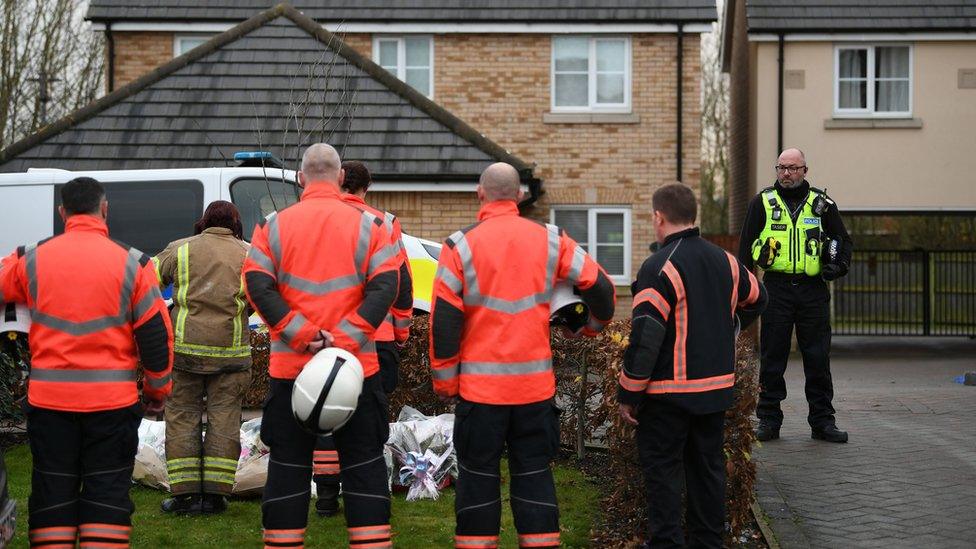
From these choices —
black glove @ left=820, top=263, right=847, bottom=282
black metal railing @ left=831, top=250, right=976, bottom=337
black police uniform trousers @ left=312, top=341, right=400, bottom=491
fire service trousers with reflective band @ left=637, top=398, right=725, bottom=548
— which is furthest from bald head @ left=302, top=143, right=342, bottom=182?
black metal railing @ left=831, top=250, right=976, bottom=337

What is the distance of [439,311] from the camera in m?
5.37

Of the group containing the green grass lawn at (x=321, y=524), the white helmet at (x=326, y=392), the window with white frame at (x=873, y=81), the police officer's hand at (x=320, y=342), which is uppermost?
the window with white frame at (x=873, y=81)

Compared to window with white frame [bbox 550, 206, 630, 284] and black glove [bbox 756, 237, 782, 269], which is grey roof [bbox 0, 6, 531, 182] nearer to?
window with white frame [bbox 550, 206, 630, 284]

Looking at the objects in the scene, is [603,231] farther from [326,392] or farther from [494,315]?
[326,392]

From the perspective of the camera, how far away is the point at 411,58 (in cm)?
2058

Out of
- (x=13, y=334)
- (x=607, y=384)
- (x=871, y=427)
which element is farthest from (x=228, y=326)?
(x=871, y=427)

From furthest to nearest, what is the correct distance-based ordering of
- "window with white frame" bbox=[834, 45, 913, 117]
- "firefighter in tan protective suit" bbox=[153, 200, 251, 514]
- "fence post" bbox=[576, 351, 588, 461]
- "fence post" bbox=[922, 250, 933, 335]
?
"fence post" bbox=[922, 250, 933, 335] → "window with white frame" bbox=[834, 45, 913, 117] → "fence post" bbox=[576, 351, 588, 461] → "firefighter in tan protective suit" bbox=[153, 200, 251, 514]

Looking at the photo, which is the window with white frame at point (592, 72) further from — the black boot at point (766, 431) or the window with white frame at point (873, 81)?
the black boot at point (766, 431)

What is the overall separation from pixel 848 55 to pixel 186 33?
37.4ft

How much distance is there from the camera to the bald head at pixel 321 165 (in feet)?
18.2

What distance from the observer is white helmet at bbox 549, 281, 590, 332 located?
5.61 meters

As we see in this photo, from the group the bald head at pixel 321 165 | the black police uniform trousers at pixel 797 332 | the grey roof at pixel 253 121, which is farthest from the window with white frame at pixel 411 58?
the bald head at pixel 321 165

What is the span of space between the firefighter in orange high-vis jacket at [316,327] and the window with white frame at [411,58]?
15306 mm

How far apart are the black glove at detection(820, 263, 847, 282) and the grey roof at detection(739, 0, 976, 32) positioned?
11.7 meters
